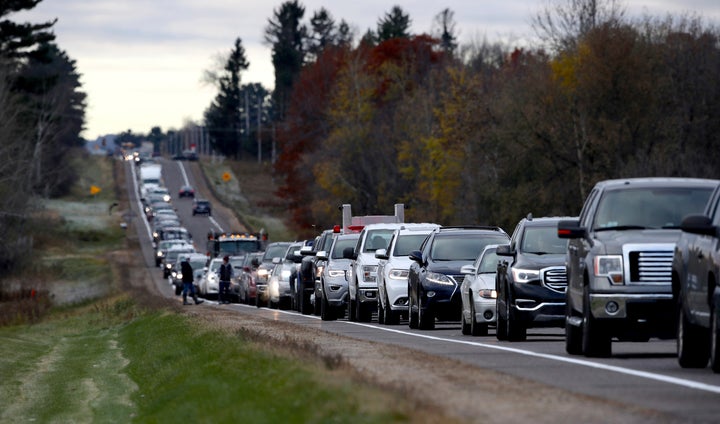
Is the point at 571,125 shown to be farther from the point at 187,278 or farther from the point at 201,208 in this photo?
the point at 201,208

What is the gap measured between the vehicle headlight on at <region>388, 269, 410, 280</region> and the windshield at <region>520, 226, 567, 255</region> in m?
6.77

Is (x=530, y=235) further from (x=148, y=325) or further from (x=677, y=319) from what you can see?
(x=148, y=325)

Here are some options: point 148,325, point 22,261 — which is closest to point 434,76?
point 22,261

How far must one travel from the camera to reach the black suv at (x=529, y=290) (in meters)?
22.5

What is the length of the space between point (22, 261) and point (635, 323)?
65356 millimetres

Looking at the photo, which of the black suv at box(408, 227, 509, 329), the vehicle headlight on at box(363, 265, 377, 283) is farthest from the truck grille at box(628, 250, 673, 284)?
the vehicle headlight on at box(363, 265, 377, 283)

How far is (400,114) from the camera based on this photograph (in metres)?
94.9

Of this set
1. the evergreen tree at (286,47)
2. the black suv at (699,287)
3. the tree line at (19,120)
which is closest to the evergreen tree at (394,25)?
the evergreen tree at (286,47)

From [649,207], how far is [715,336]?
3710 millimetres

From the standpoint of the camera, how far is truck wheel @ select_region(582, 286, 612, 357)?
697 inches

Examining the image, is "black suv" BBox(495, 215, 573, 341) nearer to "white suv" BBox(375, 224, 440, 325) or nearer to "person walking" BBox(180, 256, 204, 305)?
"white suv" BBox(375, 224, 440, 325)

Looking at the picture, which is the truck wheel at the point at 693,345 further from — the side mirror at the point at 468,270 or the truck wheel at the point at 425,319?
the truck wheel at the point at 425,319

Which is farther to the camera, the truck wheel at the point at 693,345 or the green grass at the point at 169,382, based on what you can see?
the truck wheel at the point at 693,345

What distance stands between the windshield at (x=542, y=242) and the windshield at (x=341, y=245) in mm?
13949
